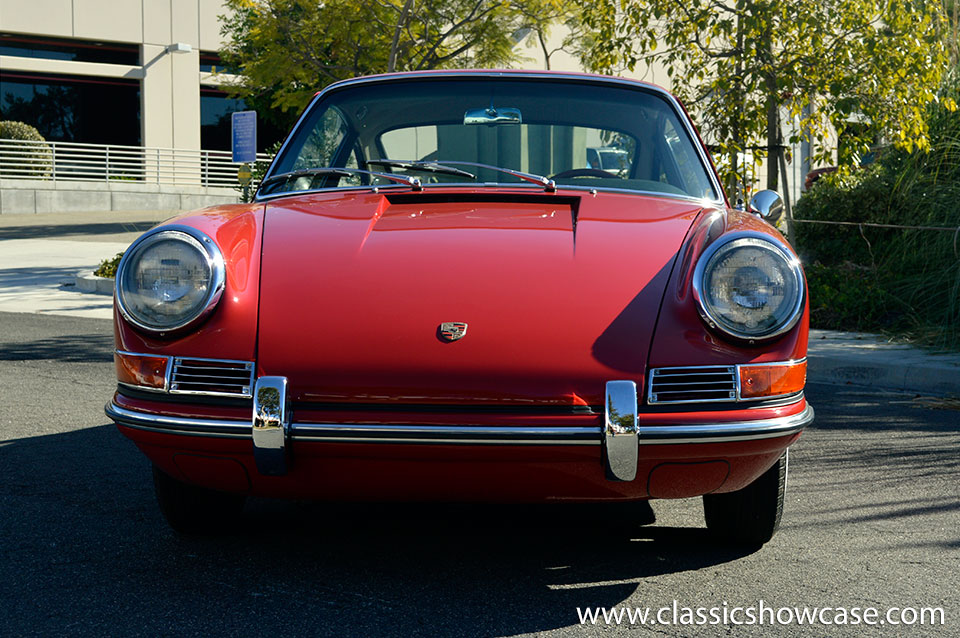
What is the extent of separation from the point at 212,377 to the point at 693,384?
1.25 metres

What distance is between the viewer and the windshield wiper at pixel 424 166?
3.80 metres

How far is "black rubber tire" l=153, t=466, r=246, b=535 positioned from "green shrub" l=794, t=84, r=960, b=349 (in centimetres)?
595

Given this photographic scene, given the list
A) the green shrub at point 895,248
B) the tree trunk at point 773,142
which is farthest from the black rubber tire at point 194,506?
the tree trunk at point 773,142

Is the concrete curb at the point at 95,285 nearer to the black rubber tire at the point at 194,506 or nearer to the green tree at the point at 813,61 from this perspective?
the green tree at the point at 813,61

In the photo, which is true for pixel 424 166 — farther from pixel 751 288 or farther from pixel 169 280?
pixel 751 288

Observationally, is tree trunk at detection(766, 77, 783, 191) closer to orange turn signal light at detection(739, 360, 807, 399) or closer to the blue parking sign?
the blue parking sign

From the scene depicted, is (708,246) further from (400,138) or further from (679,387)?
(400,138)

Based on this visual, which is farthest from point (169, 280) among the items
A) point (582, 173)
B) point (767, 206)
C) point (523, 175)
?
point (767, 206)

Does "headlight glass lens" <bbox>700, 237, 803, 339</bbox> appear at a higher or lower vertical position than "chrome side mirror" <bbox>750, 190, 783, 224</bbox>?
lower

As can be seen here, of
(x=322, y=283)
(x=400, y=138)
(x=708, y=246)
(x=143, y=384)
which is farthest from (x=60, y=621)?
(x=400, y=138)

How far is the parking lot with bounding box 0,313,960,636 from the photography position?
275 centimetres

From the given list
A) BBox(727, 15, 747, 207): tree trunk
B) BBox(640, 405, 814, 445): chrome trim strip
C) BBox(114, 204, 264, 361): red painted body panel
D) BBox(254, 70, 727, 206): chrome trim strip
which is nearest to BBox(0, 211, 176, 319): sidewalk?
BBox(727, 15, 747, 207): tree trunk

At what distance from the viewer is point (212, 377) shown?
2.80 metres

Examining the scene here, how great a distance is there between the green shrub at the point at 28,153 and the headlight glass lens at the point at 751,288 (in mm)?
27170
